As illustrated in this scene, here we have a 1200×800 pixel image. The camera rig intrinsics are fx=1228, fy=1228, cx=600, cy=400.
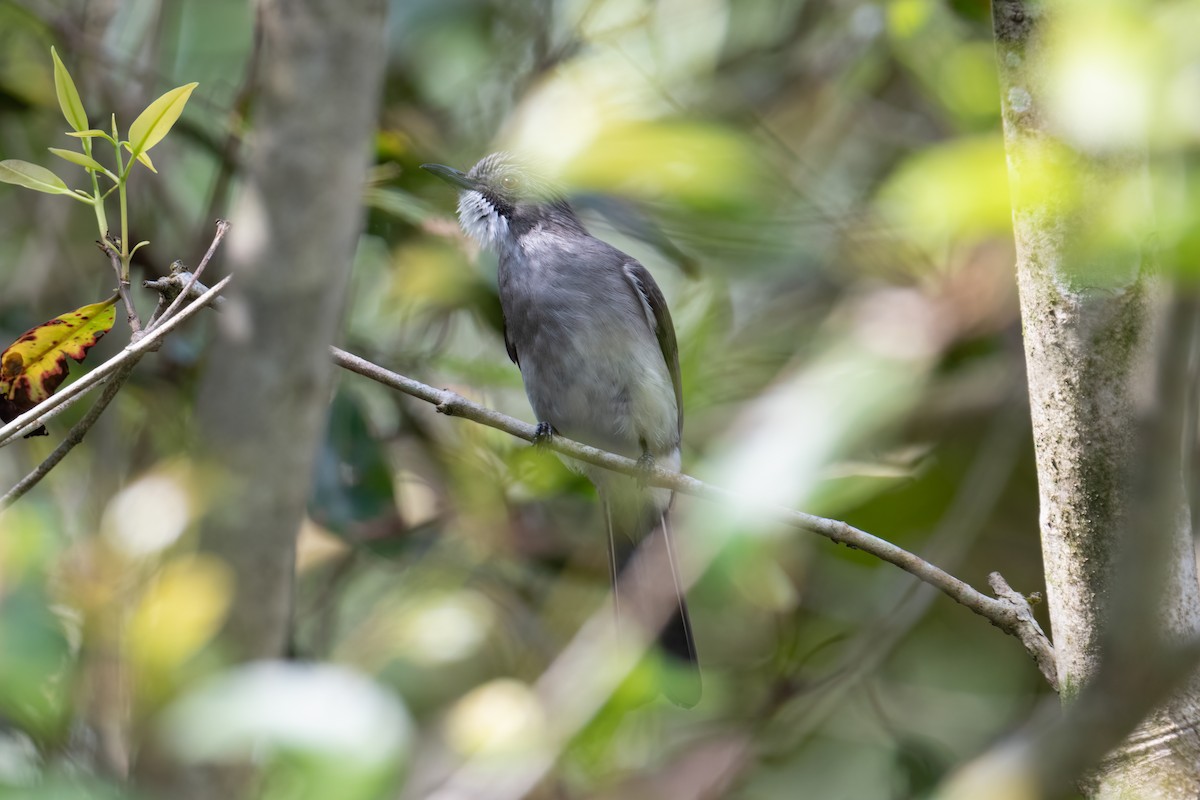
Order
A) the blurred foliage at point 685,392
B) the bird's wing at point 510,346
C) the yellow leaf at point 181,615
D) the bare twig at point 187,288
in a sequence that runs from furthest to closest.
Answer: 1. the bird's wing at point 510,346
2. the blurred foliage at point 685,392
3. the bare twig at point 187,288
4. the yellow leaf at point 181,615

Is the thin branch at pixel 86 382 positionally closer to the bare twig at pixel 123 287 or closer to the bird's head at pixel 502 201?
the bare twig at pixel 123 287

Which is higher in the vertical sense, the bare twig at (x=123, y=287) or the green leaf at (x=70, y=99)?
the green leaf at (x=70, y=99)

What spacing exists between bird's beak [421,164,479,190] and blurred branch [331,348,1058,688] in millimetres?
1232

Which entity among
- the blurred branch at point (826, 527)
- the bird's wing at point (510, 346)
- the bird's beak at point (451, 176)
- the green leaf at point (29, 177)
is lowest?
the bird's wing at point (510, 346)

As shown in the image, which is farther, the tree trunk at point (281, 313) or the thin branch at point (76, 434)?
the thin branch at point (76, 434)

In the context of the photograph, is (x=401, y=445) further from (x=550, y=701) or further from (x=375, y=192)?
(x=550, y=701)

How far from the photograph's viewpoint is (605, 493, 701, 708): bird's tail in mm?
3543

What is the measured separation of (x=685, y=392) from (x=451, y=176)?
3.25 feet

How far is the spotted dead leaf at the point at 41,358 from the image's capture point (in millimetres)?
1902

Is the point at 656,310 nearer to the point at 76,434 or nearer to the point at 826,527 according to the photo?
the point at 826,527

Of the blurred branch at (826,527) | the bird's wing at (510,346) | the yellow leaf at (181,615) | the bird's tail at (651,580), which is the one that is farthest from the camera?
the bird's wing at (510,346)

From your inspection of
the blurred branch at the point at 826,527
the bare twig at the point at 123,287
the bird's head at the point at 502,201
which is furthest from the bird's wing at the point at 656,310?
the bare twig at the point at 123,287

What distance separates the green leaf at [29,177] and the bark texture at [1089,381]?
A: 1.34 m

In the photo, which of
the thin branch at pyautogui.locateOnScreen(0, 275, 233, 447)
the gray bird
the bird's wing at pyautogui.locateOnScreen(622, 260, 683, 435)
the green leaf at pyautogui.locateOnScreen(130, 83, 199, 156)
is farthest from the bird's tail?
the green leaf at pyautogui.locateOnScreen(130, 83, 199, 156)
